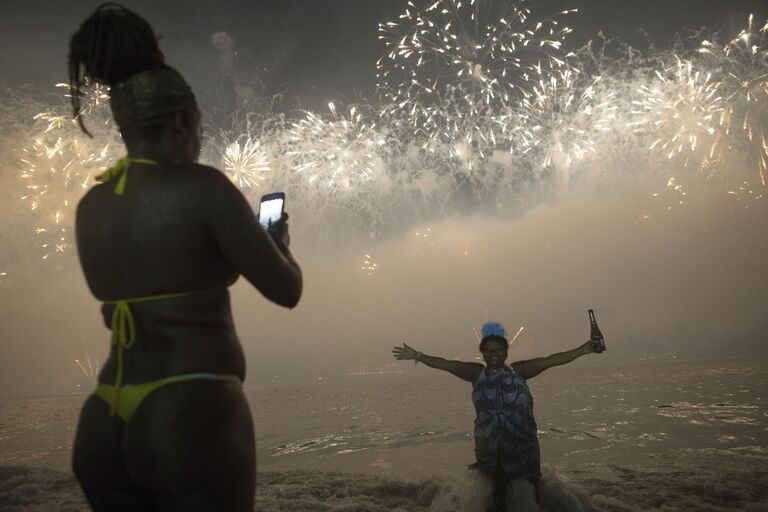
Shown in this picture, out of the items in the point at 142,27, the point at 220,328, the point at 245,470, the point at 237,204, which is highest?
the point at 142,27

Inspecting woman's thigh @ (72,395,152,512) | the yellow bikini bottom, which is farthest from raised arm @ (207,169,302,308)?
woman's thigh @ (72,395,152,512)

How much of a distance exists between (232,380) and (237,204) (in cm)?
63

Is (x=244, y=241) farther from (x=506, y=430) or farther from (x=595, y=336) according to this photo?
(x=595, y=336)

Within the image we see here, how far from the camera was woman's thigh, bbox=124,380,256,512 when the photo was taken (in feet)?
4.98

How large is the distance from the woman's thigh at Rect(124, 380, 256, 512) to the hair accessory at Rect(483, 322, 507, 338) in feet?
21.5

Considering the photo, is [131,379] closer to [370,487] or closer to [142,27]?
[142,27]

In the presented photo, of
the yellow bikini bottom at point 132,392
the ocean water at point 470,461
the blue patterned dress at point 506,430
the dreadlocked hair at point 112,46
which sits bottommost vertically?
the ocean water at point 470,461

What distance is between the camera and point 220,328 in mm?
1745

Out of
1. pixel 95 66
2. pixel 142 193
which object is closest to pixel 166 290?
pixel 142 193

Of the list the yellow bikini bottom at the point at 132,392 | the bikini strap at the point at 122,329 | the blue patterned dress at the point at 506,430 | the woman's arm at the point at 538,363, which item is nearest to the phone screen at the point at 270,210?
the bikini strap at the point at 122,329

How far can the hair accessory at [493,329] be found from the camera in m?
7.80

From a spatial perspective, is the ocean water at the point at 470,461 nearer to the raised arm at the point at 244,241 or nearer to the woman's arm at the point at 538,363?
the woman's arm at the point at 538,363

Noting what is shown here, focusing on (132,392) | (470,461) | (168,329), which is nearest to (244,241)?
(168,329)

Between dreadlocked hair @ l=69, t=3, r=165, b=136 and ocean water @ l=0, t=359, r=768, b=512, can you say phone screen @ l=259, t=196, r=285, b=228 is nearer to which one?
dreadlocked hair @ l=69, t=3, r=165, b=136
